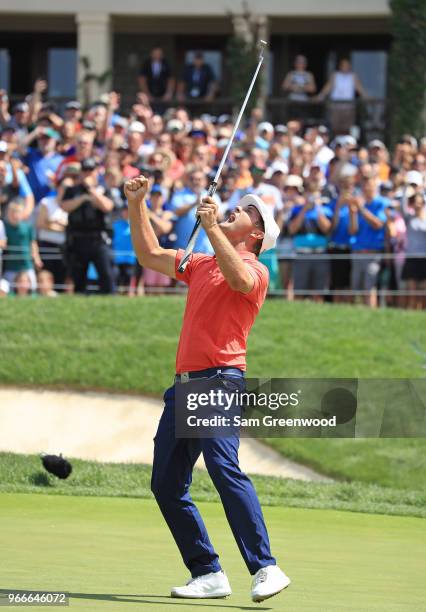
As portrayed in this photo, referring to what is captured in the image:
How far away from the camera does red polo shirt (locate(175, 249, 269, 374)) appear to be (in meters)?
6.52

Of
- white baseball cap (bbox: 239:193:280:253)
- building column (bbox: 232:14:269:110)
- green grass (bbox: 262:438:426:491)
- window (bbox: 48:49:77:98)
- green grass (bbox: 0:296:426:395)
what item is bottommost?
green grass (bbox: 262:438:426:491)

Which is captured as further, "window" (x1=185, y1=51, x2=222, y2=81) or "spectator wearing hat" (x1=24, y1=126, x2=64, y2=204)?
"window" (x1=185, y1=51, x2=222, y2=81)

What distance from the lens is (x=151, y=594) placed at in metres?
6.31

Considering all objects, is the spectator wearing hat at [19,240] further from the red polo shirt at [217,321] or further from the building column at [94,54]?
the building column at [94,54]

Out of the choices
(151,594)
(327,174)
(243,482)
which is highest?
(327,174)

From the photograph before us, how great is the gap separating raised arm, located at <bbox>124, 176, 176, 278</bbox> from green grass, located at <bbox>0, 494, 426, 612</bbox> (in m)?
1.49

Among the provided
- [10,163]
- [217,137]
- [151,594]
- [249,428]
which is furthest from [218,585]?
[217,137]

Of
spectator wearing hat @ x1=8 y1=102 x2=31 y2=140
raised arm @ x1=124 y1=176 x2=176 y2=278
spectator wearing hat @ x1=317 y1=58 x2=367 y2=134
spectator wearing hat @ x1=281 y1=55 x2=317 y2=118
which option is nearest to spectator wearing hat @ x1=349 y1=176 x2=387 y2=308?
spectator wearing hat @ x1=8 y1=102 x2=31 y2=140

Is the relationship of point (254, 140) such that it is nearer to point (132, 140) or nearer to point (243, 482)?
point (132, 140)

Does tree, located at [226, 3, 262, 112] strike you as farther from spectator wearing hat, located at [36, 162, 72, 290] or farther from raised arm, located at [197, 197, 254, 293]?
raised arm, located at [197, 197, 254, 293]

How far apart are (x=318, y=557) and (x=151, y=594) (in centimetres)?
168

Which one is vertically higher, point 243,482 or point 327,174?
point 327,174

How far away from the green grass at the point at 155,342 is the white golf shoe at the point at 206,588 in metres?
8.53

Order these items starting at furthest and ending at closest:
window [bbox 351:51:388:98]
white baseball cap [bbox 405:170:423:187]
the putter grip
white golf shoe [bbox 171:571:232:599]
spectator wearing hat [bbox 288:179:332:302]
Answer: window [bbox 351:51:388:98] < white baseball cap [bbox 405:170:423:187] < spectator wearing hat [bbox 288:179:332:302] < the putter grip < white golf shoe [bbox 171:571:232:599]
